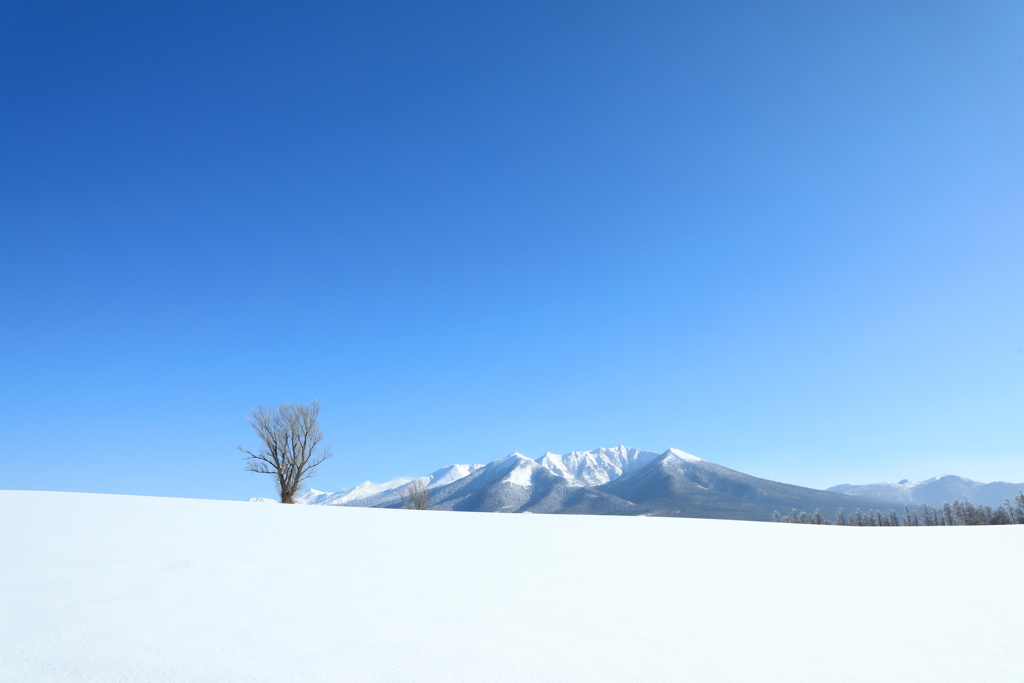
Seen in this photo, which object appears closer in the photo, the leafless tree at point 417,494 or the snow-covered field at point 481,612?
the snow-covered field at point 481,612

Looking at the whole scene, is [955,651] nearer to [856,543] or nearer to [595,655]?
[595,655]

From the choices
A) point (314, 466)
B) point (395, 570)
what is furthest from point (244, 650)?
point (314, 466)

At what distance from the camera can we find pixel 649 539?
977cm

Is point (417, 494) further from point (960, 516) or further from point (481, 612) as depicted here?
point (960, 516)

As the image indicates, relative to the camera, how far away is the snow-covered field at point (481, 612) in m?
2.99

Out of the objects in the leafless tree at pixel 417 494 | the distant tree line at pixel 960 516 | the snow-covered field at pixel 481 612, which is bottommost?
the distant tree line at pixel 960 516

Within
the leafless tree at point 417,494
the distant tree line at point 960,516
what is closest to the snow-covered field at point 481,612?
the leafless tree at point 417,494

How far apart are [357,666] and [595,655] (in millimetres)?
1596

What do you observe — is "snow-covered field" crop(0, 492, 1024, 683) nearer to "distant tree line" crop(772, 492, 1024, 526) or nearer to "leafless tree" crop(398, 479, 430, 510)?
"leafless tree" crop(398, 479, 430, 510)

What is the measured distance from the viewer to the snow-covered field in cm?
299

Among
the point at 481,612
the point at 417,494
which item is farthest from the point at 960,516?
the point at 481,612

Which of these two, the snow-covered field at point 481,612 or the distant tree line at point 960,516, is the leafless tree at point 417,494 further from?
the distant tree line at point 960,516

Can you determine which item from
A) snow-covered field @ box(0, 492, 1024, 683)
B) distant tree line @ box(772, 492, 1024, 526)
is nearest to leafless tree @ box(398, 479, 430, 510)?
snow-covered field @ box(0, 492, 1024, 683)

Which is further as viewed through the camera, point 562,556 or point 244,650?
point 562,556
